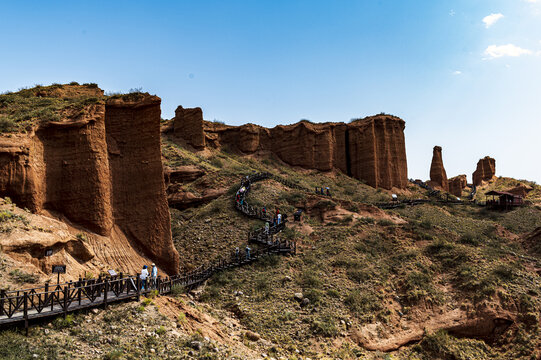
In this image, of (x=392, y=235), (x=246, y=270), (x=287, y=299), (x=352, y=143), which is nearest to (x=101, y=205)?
(x=246, y=270)

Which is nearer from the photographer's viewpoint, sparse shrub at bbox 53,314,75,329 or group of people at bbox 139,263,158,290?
sparse shrub at bbox 53,314,75,329

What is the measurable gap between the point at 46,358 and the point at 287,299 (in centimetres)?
1294

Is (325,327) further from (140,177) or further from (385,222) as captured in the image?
(385,222)

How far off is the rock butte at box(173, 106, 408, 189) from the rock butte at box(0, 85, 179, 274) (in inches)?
1622

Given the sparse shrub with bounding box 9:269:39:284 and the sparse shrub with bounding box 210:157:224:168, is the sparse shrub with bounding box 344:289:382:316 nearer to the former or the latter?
the sparse shrub with bounding box 9:269:39:284

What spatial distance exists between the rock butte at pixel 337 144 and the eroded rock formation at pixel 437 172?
62.3 ft

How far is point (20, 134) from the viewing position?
673 inches

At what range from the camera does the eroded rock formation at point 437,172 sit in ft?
272

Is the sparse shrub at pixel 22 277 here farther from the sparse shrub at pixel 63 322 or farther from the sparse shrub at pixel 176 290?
the sparse shrub at pixel 176 290

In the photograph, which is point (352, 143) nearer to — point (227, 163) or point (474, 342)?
point (227, 163)

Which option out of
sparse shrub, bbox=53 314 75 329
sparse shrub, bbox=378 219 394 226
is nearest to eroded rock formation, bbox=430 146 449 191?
sparse shrub, bbox=378 219 394 226

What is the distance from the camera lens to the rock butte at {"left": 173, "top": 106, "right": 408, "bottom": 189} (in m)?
65.4

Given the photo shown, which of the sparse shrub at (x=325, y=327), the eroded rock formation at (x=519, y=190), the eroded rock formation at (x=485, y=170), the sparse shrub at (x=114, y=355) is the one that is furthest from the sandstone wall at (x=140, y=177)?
Answer: the eroded rock formation at (x=485, y=170)

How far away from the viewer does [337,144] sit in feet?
227
